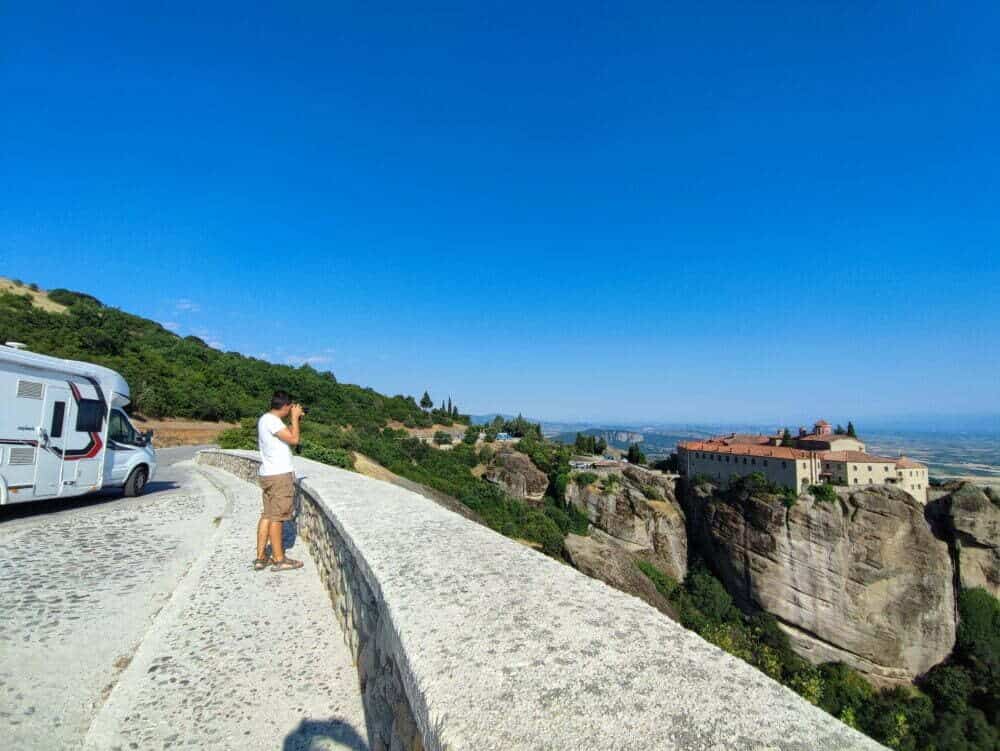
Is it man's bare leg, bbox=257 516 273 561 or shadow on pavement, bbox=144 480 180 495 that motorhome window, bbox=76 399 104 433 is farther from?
man's bare leg, bbox=257 516 273 561

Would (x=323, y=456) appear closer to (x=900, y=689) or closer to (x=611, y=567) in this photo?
(x=611, y=567)

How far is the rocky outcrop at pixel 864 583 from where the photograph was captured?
31703mm

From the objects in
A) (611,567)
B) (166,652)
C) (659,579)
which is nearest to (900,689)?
(659,579)

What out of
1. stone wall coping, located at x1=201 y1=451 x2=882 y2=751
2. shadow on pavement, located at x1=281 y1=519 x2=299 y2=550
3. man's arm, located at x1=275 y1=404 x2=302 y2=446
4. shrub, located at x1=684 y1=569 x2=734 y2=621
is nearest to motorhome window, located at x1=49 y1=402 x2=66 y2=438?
shadow on pavement, located at x1=281 y1=519 x2=299 y2=550

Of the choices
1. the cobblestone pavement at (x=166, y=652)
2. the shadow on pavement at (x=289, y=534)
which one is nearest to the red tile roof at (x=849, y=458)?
the shadow on pavement at (x=289, y=534)

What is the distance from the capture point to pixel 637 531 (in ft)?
124

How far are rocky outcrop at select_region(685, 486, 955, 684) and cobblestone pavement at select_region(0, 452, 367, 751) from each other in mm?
37193

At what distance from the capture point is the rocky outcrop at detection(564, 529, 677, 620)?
28.0 m

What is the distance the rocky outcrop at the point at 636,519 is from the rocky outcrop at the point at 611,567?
4031 millimetres

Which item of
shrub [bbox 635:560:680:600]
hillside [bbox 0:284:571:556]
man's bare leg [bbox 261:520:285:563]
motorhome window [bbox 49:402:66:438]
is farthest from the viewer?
shrub [bbox 635:560:680:600]

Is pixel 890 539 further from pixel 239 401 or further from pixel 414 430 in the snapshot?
pixel 239 401

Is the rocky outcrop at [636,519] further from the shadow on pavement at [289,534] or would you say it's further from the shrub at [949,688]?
the shadow on pavement at [289,534]

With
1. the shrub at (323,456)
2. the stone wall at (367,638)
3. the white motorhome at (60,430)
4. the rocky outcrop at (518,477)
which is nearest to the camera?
the stone wall at (367,638)

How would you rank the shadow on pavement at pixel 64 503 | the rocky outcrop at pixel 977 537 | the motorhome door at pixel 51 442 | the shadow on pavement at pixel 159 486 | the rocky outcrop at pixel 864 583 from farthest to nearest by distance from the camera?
the rocky outcrop at pixel 977 537 → the rocky outcrop at pixel 864 583 → the shadow on pavement at pixel 159 486 → the shadow on pavement at pixel 64 503 → the motorhome door at pixel 51 442
